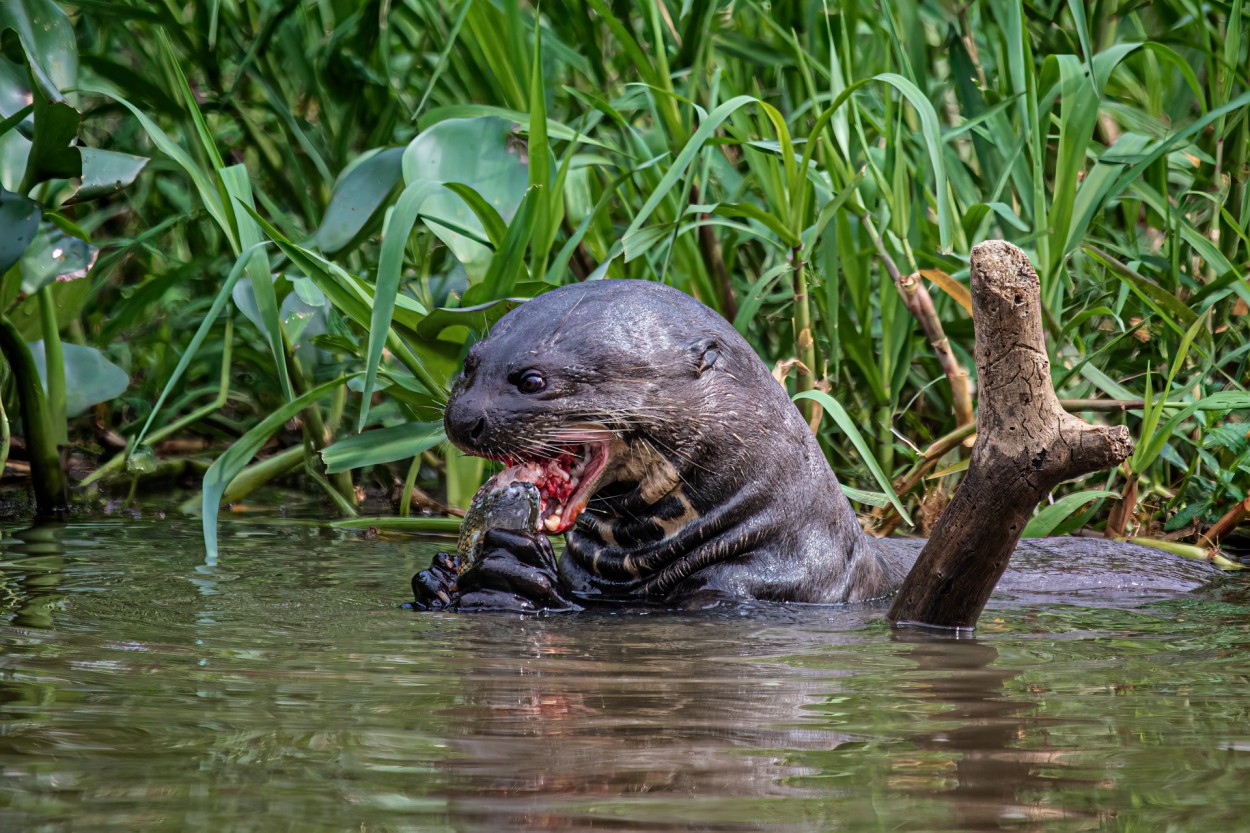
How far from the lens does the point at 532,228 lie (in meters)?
3.70

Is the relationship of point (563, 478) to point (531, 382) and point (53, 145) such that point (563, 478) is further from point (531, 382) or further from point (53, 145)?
point (53, 145)

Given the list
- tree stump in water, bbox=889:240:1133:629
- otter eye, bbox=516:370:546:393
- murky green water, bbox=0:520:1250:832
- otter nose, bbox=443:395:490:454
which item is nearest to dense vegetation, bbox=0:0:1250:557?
otter nose, bbox=443:395:490:454

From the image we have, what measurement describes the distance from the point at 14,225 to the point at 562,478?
1529mm

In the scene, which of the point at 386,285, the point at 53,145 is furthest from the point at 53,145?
the point at 386,285

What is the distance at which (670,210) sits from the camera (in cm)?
405

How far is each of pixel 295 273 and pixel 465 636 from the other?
156 cm

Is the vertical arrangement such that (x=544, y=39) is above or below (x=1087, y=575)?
above

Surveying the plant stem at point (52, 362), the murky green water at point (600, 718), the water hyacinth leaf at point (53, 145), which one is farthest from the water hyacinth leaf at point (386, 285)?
the plant stem at point (52, 362)

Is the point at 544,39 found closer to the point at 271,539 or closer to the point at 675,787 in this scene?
the point at 271,539

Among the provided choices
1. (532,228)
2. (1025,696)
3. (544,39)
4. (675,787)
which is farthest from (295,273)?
(675,787)

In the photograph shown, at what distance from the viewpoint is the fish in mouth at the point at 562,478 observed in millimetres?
3176

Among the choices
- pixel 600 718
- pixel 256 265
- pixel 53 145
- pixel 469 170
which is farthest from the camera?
pixel 469 170

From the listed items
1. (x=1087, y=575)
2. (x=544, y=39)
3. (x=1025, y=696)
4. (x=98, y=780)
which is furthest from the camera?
(x=544, y=39)

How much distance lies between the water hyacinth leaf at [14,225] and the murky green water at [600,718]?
992mm
